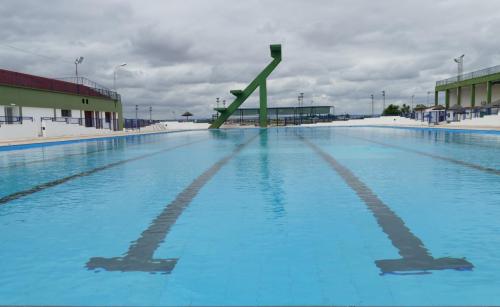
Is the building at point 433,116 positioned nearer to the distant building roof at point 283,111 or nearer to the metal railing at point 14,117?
the distant building roof at point 283,111

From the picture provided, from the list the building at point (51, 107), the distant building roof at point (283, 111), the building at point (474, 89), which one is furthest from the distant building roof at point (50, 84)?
the building at point (474, 89)

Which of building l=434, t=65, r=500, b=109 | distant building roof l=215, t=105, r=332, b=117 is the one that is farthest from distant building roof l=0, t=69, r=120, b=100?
building l=434, t=65, r=500, b=109

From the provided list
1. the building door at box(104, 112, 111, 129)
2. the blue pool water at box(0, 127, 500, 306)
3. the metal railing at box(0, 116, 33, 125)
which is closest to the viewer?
the blue pool water at box(0, 127, 500, 306)

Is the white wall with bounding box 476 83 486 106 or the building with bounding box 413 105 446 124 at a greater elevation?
the white wall with bounding box 476 83 486 106

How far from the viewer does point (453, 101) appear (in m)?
55.2

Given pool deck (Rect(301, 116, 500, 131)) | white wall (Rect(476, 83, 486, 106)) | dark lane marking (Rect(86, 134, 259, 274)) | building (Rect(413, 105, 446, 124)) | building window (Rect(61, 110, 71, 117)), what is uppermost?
white wall (Rect(476, 83, 486, 106))

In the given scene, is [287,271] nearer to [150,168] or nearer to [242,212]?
[242,212]

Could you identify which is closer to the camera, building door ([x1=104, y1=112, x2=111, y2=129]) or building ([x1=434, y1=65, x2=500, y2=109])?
building door ([x1=104, y1=112, x2=111, y2=129])

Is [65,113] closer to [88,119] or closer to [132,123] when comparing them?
[88,119]

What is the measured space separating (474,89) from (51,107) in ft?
148

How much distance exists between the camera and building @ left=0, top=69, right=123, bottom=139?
86.3ft

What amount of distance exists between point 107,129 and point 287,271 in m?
35.8

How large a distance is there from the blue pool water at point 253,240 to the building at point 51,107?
1964 cm

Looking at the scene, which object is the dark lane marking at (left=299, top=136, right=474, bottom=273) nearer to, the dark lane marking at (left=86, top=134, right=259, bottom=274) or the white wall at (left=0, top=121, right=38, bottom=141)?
the dark lane marking at (left=86, top=134, right=259, bottom=274)
